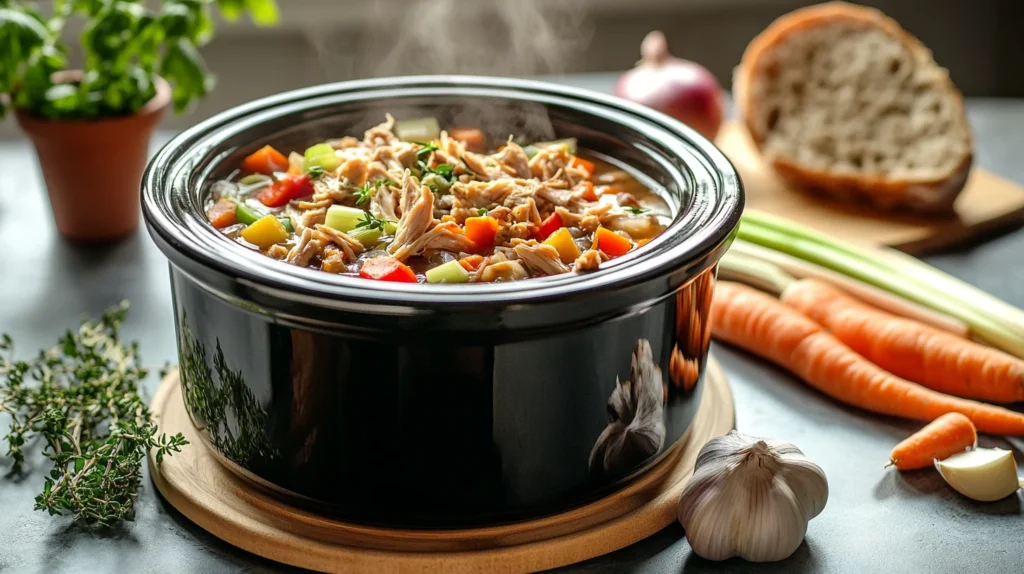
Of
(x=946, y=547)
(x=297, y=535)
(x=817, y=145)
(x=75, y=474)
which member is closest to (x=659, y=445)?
(x=946, y=547)

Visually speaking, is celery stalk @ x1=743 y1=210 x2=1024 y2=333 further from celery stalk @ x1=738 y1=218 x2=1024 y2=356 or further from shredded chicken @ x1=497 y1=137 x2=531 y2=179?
shredded chicken @ x1=497 y1=137 x2=531 y2=179

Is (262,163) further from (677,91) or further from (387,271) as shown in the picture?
(677,91)

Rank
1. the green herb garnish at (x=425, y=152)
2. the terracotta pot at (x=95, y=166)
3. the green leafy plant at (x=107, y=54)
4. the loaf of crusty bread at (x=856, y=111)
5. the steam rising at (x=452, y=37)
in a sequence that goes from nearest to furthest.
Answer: the green herb garnish at (x=425, y=152), the green leafy plant at (x=107, y=54), the terracotta pot at (x=95, y=166), the loaf of crusty bread at (x=856, y=111), the steam rising at (x=452, y=37)

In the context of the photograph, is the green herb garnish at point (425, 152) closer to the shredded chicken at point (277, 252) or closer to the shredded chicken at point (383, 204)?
the shredded chicken at point (383, 204)

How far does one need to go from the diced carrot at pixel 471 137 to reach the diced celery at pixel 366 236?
73 centimetres

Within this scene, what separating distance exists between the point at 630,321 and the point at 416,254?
487mm

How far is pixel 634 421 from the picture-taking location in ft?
7.47

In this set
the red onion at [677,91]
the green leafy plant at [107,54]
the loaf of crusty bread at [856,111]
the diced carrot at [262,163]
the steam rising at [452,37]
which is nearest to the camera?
the diced carrot at [262,163]

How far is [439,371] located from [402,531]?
388mm

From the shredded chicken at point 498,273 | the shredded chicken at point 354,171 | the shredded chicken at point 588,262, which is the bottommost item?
the shredded chicken at point 354,171

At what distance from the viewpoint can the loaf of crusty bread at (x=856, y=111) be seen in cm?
376

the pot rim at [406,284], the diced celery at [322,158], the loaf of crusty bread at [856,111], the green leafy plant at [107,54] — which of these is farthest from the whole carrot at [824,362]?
the green leafy plant at [107,54]

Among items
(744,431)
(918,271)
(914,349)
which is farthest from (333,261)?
(918,271)

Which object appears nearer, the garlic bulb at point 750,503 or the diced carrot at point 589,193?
the garlic bulb at point 750,503
